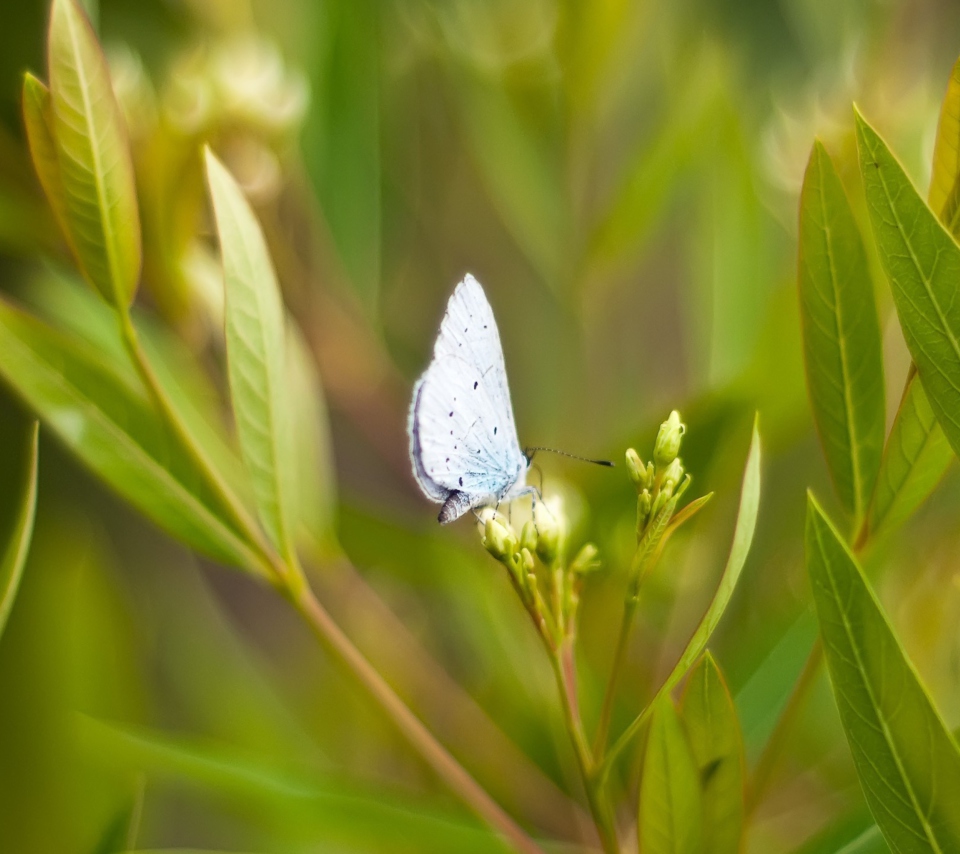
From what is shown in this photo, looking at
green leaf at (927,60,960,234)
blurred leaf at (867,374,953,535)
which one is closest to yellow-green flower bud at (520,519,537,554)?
blurred leaf at (867,374,953,535)

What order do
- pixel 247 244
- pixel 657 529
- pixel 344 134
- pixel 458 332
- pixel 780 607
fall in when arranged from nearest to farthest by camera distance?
pixel 657 529
pixel 247 244
pixel 458 332
pixel 780 607
pixel 344 134

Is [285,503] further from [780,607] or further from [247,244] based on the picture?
[780,607]

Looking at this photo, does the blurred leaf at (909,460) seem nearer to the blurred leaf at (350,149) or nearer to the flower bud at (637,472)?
the flower bud at (637,472)

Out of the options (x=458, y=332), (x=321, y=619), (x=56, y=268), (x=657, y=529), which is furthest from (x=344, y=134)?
(x=657, y=529)

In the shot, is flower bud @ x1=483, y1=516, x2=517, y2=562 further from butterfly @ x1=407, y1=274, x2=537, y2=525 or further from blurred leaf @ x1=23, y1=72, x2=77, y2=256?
blurred leaf @ x1=23, y1=72, x2=77, y2=256

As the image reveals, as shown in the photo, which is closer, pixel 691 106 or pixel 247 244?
pixel 247 244

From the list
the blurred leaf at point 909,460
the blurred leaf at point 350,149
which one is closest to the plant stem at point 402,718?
the blurred leaf at point 909,460

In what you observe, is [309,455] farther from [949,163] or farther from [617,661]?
[949,163]
